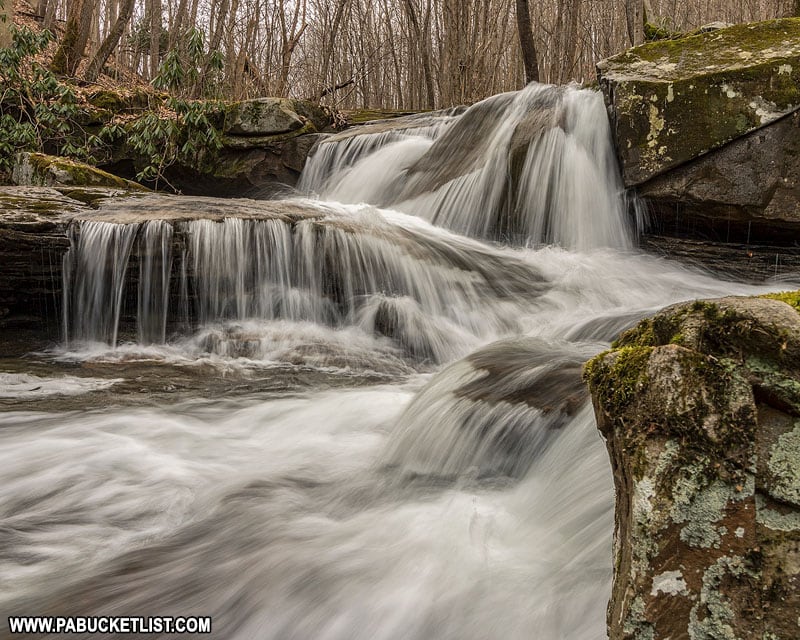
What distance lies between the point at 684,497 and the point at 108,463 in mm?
2955

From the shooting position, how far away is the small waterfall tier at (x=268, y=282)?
580 cm

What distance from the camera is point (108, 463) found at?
11.0 ft

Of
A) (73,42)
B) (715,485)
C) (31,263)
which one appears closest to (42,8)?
(73,42)

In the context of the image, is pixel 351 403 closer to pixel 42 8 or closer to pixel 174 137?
pixel 174 137

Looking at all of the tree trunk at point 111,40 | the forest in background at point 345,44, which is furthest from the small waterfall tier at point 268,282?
the tree trunk at point 111,40

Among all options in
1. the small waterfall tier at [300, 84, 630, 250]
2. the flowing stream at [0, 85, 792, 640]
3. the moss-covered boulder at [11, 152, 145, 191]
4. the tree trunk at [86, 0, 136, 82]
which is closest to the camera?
the flowing stream at [0, 85, 792, 640]

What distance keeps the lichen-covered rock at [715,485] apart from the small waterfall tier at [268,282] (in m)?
4.12

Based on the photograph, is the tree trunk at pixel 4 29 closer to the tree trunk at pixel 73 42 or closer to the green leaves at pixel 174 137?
the tree trunk at pixel 73 42

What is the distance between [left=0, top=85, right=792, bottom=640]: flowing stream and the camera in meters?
2.18

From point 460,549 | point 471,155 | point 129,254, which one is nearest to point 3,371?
point 129,254

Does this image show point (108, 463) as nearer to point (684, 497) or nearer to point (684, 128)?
point (684, 497)

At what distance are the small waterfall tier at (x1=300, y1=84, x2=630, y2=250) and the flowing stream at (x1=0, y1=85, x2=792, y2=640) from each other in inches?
1.3

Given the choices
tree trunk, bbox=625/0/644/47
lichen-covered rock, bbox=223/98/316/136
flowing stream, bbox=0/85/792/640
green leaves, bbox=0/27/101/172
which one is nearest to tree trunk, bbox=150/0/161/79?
green leaves, bbox=0/27/101/172

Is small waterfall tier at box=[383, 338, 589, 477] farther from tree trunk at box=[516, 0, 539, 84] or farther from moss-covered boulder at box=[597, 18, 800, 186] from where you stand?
tree trunk at box=[516, 0, 539, 84]
